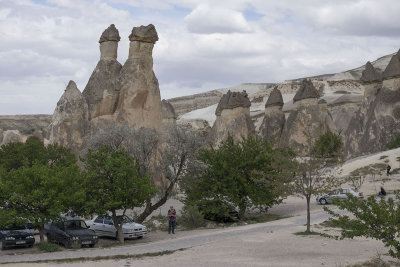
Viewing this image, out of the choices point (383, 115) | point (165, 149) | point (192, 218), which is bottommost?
point (192, 218)

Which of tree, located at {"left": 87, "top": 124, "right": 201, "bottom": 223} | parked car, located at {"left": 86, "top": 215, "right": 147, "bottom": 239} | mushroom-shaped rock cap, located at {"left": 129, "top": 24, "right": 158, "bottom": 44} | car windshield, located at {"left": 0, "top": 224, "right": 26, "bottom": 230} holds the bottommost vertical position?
parked car, located at {"left": 86, "top": 215, "right": 147, "bottom": 239}

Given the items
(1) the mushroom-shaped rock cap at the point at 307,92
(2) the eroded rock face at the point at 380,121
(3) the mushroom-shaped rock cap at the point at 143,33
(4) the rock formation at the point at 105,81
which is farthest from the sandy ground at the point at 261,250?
(1) the mushroom-shaped rock cap at the point at 307,92

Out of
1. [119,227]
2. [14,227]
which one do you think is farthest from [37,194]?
[119,227]

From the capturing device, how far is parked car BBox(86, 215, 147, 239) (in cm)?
2011

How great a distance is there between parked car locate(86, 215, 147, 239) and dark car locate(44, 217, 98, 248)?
1.12 metres

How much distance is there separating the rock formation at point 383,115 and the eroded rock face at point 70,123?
86.5 ft

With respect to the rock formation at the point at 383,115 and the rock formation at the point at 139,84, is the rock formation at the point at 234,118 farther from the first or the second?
the rock formation at the point at 139,84

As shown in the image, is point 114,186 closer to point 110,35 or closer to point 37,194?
point 37,194

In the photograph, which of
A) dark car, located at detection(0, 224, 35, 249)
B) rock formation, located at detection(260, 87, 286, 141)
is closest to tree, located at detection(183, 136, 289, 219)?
dark car, located at detection(0, 224, 35, 249)

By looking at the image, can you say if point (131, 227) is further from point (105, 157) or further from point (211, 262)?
point (211, 262)

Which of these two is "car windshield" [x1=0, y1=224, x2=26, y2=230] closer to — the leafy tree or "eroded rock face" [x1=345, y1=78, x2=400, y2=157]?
the leafy tree

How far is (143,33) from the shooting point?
108 feet

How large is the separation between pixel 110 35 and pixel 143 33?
9.91 ft

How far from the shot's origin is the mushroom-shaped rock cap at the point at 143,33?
32969 mm
